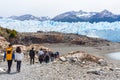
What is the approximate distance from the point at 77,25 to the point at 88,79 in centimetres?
14912

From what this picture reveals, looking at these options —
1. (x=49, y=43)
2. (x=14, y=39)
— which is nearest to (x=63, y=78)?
(x=14, y=39)

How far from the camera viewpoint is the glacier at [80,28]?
137 meters

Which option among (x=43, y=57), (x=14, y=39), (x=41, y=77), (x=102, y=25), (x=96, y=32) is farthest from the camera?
(x=102, y=25)

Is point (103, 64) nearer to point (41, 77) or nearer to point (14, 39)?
point (41, 77)

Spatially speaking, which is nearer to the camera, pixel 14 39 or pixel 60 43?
pixel 14 39

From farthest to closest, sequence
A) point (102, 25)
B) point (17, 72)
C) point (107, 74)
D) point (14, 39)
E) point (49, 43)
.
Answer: point (102, 25)
point (49, 43)
point (14, 39)
point (107, 74)
point (17, 72)

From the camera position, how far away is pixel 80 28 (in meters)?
162

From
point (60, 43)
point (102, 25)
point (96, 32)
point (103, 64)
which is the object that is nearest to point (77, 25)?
point (102, 25)

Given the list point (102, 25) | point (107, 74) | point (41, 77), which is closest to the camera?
point (41, 77)

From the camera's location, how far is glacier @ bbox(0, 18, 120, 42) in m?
137

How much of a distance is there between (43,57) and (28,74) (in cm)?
927

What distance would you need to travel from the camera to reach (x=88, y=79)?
21125 millimetres

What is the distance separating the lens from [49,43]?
97.7m

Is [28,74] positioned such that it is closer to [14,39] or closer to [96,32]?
[14,39]
